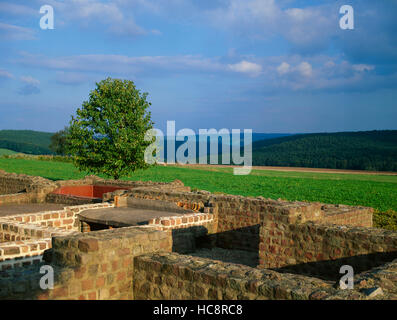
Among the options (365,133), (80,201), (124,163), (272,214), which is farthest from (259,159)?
(272,214)

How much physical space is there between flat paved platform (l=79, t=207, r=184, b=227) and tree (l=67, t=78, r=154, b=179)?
1004 centimetres

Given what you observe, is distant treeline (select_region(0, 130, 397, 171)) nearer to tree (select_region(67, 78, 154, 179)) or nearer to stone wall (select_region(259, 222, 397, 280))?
tree (select_region(67, 78, 154, 179))

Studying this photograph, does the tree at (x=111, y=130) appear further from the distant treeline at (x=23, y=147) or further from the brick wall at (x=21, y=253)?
the distant treeline at (x=23, y=147)

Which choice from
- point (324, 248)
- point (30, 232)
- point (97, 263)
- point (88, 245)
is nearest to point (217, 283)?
point (97, 263)

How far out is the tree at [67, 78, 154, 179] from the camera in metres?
23.5

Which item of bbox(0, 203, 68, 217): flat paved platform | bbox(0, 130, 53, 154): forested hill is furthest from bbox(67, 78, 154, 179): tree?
bbox(0, 130, 53, 154): forested hill

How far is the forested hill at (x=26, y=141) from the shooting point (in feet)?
380

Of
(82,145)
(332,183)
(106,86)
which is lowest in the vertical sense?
(332,183)

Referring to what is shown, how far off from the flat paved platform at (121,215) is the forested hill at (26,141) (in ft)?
351

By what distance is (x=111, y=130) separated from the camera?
76.7 ft
